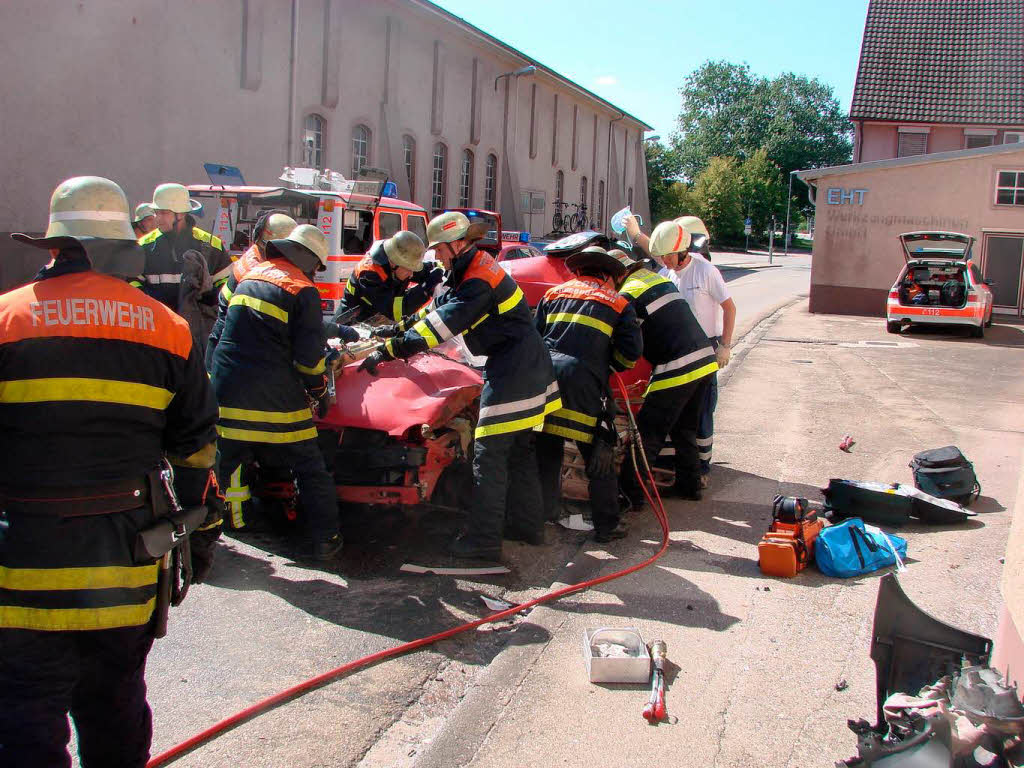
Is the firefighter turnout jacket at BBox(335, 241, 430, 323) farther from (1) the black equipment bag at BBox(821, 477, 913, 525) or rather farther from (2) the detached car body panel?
(2) the detached car body panel

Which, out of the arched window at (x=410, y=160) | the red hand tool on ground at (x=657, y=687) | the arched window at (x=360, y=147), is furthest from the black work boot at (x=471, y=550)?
the arched window at (x=410, y=160)

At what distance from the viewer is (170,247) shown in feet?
23.5

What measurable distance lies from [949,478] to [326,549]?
→ 4.02 metres

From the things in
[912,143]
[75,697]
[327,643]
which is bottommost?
[327,643]

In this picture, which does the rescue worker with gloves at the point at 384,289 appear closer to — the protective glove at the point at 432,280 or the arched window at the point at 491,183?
the protective glove at the point at 432,280

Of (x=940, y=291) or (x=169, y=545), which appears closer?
(x=169, y=545)

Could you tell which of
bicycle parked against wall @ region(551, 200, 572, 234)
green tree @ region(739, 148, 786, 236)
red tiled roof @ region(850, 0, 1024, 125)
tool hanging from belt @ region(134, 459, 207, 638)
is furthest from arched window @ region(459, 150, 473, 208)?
green tree @ region(739, 148, 786, 236)

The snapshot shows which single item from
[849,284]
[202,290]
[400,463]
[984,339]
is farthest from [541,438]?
[849,284]

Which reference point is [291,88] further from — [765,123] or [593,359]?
[765,123]

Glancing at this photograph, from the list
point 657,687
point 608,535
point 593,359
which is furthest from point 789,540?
point 657,687

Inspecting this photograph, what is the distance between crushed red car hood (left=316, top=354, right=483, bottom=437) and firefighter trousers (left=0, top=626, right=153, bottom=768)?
2477 mm

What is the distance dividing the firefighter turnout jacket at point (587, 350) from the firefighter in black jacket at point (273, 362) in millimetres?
1432

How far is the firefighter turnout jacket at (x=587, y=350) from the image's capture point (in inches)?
210

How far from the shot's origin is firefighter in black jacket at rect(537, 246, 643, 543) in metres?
5.33
